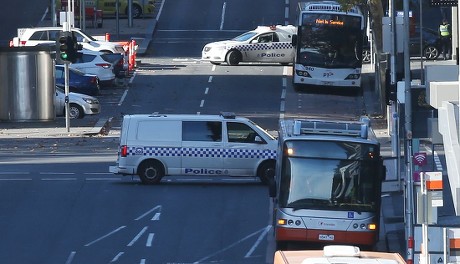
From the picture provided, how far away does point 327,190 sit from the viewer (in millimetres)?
22203

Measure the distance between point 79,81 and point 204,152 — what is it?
18303mm

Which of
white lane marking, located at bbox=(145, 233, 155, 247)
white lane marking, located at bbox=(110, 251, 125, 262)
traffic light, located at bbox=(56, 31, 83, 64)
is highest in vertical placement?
traffic light, located at bbox=(56, 31, 83, 64)

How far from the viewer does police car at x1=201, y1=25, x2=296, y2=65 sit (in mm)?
53875

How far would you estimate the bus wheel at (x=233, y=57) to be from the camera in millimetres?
54469

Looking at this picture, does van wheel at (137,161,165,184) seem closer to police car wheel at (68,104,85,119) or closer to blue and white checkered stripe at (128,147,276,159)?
blue and white checkered stripe at (128,147,276,159)

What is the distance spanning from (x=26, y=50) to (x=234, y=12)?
26.1 metres

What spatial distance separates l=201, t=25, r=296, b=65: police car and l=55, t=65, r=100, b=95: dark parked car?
27.1 ft

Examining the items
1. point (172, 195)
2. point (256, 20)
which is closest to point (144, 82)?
point (256, 20)

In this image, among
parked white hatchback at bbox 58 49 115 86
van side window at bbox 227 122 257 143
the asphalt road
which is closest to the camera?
the asphalt road

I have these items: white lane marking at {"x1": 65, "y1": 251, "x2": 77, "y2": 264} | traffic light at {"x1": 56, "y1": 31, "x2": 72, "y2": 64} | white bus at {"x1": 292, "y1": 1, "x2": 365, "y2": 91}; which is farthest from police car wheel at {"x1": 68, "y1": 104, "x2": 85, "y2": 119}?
white lane marking at {"x1": 65, "y1": 251, "x2": 77, "y2": 264}

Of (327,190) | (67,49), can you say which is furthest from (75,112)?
(327,190)

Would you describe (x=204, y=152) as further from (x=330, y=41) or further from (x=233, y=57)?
(x=233, y=57)

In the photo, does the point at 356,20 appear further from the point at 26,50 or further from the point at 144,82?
the point at 26,50

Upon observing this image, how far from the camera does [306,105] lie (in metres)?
46.4
